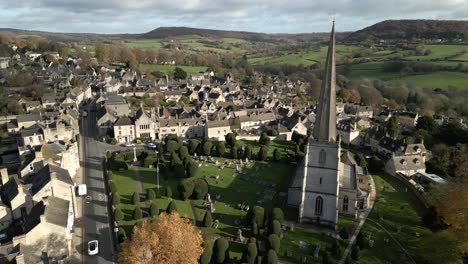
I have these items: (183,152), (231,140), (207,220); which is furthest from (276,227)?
(231,140)

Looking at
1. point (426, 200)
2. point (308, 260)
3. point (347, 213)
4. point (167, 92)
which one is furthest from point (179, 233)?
point (167, 92)

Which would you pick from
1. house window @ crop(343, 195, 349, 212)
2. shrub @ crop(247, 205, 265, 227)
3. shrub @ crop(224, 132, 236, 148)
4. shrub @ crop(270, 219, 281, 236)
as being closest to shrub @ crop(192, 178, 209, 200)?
shrub @ crop(247, 205, 265, 227)

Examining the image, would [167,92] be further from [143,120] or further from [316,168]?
[316,168]

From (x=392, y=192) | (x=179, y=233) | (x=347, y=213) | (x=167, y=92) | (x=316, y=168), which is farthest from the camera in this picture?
(x=167, y=92)

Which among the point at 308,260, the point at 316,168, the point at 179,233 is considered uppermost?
the point at 316,168

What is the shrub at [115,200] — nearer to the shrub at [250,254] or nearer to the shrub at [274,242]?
the shrub at [250,254]

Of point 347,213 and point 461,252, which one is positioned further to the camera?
point 347,213

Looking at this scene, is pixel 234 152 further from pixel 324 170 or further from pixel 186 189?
pixel 324 170
